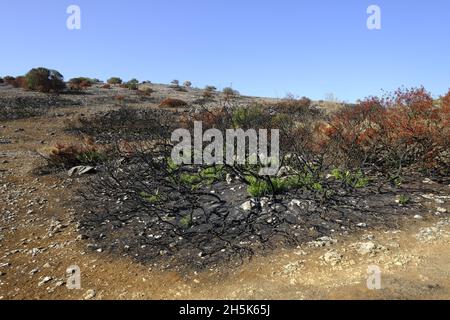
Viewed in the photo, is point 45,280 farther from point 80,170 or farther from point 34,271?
point 80,170

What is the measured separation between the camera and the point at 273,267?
6059 mm

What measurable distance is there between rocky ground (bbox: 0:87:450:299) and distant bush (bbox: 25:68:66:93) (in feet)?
63.9

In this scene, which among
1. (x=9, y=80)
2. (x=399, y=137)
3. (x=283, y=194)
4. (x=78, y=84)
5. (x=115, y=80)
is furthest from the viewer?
(x=115, y=80)

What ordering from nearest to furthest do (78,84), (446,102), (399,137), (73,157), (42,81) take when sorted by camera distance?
(399,137)
(446,102)
(73,157)
(42,81)
(78,84)

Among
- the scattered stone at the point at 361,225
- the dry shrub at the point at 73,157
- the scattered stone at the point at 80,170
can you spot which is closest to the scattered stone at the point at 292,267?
the scattered stone at the point at 361,225

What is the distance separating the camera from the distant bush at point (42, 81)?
86.0 ft

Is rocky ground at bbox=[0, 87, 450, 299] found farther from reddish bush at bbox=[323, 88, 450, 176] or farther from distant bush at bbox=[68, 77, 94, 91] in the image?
distant bush at bbox=[68, 77, 94, 91]

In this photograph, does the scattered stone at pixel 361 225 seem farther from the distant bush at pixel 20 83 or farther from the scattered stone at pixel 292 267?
the distant bush at pixel 20 83

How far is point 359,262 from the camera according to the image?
597cm

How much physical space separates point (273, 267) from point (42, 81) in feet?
80.9

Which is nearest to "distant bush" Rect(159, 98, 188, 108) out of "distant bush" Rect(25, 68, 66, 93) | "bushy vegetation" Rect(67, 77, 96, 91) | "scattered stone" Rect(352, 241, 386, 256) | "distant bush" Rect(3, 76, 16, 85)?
"distant bush" Rect(25, 68, 66, 93)

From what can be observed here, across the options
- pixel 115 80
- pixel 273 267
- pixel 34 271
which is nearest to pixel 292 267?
pixel 273 267

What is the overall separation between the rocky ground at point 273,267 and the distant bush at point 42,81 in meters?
19.5

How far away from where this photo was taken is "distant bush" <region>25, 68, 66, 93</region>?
26.2 m
